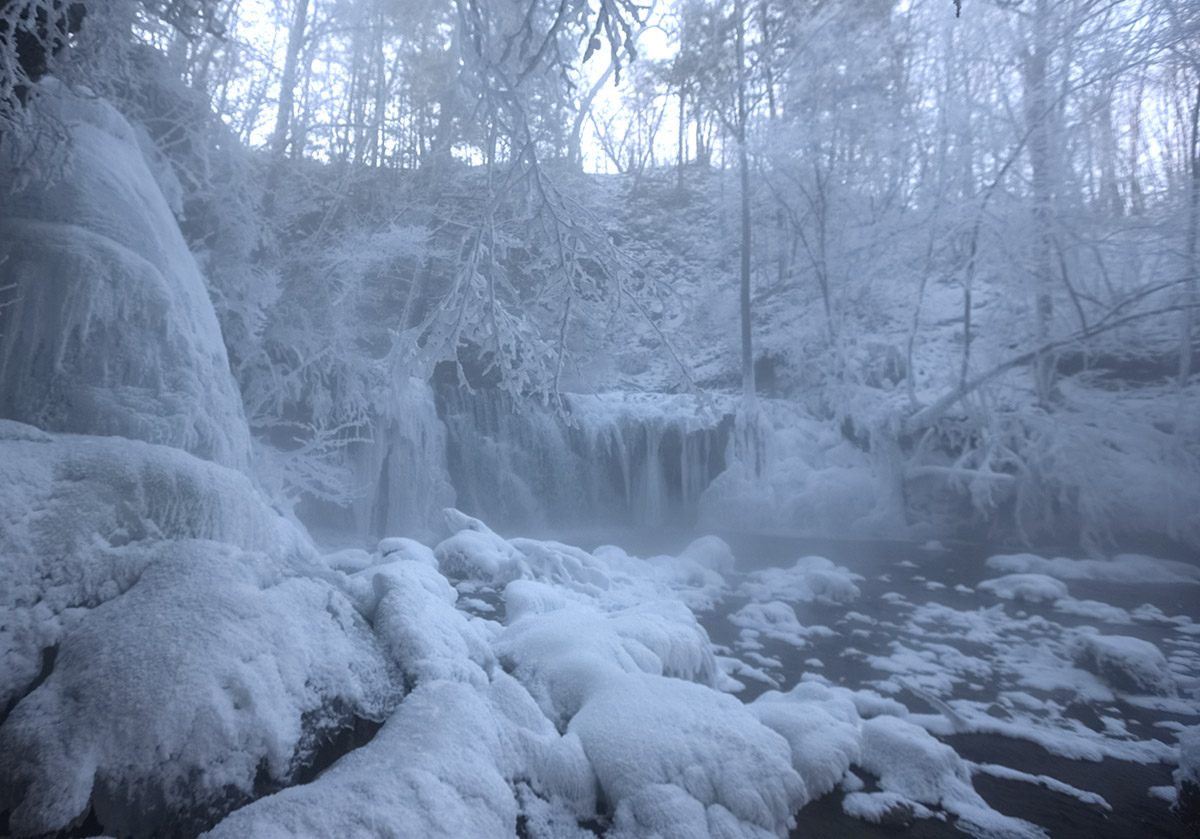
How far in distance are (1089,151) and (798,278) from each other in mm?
6169

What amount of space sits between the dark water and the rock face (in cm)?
409

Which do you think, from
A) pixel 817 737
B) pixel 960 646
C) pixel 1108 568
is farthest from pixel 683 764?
pixel 1108 568

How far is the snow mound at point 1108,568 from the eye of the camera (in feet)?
30.2

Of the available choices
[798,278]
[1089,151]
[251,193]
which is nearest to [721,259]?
[798,278]

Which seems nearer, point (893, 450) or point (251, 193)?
point (251, 193)

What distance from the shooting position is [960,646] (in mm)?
6449

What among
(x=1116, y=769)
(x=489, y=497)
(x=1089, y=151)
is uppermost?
(x=1089, y=151)

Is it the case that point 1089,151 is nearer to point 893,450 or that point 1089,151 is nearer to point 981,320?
point 981,320

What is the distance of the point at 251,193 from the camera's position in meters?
7.49

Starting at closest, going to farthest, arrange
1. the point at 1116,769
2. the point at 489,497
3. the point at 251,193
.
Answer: the point at 1116,769 → the point at 251,193 → the point at 489,497

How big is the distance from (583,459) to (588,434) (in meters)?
0.54

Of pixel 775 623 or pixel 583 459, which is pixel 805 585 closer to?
pixel 775 623

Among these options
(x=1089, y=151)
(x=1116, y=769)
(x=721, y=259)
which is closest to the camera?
(x=1116, y=769)

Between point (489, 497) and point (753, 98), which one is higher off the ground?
point (753, 98)
